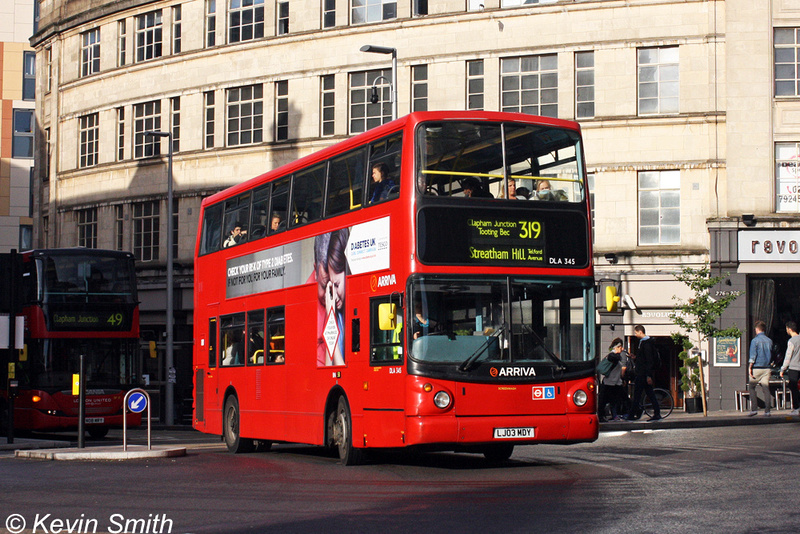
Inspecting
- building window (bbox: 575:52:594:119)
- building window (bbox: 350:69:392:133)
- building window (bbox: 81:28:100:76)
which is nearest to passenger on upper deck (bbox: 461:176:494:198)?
building window (bbox: 575:52:594:119)

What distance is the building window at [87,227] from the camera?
47.4m

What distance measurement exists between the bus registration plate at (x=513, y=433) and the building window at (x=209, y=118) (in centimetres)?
3018

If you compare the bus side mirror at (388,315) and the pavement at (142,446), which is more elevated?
the bus side mirror at (388,315)

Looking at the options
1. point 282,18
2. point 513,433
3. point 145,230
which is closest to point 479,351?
point 513,433

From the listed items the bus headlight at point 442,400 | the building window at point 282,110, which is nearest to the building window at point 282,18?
the building window at point 282,110

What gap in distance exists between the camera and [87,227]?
47.9m

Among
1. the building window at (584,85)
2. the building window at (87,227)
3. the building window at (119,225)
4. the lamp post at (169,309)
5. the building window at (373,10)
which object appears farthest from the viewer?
the building window at (87,227)

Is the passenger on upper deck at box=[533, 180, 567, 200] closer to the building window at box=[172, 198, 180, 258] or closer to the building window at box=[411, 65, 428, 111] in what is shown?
the building window at box=[411, 65, 428, 111]

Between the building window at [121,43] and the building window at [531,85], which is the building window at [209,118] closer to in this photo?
the building window at [121,43]

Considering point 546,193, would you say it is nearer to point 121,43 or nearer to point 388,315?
point 388,315

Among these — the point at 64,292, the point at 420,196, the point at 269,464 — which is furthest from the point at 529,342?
the point at 64,292

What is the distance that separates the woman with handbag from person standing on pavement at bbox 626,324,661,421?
295 millimetres

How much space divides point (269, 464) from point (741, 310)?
752 inches

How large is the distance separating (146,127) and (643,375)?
2537cm
